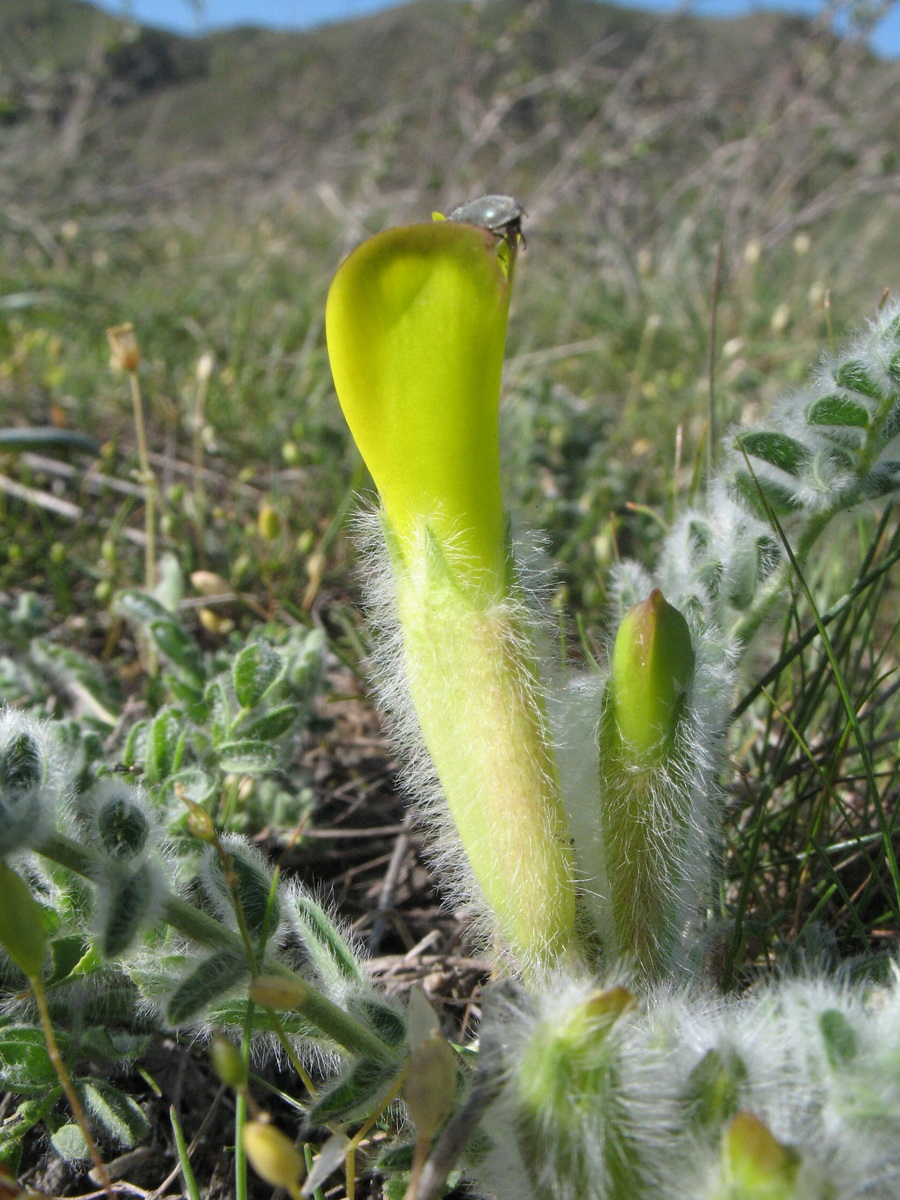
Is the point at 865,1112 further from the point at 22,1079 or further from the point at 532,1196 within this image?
the point at 22,1079

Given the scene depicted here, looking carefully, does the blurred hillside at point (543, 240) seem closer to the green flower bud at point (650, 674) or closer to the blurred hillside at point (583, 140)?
the blurred hillside at point (583, 140)

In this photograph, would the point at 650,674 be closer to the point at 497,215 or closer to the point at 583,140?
Result: the point at 497,215

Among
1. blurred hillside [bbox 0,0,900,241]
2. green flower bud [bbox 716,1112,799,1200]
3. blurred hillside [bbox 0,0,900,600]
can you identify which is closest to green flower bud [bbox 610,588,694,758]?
green flower bud [bbox 716,1112,799,1200]

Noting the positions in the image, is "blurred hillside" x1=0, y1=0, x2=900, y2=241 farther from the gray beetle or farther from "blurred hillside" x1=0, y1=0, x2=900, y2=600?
the gray beetle

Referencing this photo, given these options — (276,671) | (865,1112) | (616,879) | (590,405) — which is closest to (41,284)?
(590,405)

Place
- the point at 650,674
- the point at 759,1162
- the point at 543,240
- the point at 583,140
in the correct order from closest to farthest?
the point at 759,1162, the point at 650,674, the point at 583,140, the point at 543,240

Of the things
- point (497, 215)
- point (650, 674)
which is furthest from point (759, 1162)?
point (497, 215)
